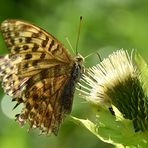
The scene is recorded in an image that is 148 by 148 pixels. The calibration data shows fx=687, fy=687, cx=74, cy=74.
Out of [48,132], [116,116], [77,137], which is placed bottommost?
[77,137]

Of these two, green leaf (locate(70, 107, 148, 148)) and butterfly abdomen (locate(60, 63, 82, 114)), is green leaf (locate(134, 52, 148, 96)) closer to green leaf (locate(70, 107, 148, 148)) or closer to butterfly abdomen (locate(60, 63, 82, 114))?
green leaf (locate(70, 107, 148, 148))

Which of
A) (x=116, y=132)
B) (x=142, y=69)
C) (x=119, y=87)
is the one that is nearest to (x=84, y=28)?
(x=119, y=87)

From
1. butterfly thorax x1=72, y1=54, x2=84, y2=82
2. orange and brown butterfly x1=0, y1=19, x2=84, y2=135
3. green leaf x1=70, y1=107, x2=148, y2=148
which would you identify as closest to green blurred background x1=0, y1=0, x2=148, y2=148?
orange and brown butterfly x1=0, y1=19, x2=84, y2=135

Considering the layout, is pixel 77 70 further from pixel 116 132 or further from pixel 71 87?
pixel 116 132

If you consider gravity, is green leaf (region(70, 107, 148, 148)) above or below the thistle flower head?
below

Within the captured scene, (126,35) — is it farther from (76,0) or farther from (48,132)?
(48,132)

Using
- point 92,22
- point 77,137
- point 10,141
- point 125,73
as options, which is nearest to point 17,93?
point 125,73

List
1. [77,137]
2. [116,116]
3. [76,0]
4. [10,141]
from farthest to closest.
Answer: [76,0]
[77,137]
[10,141]
[116,116]
